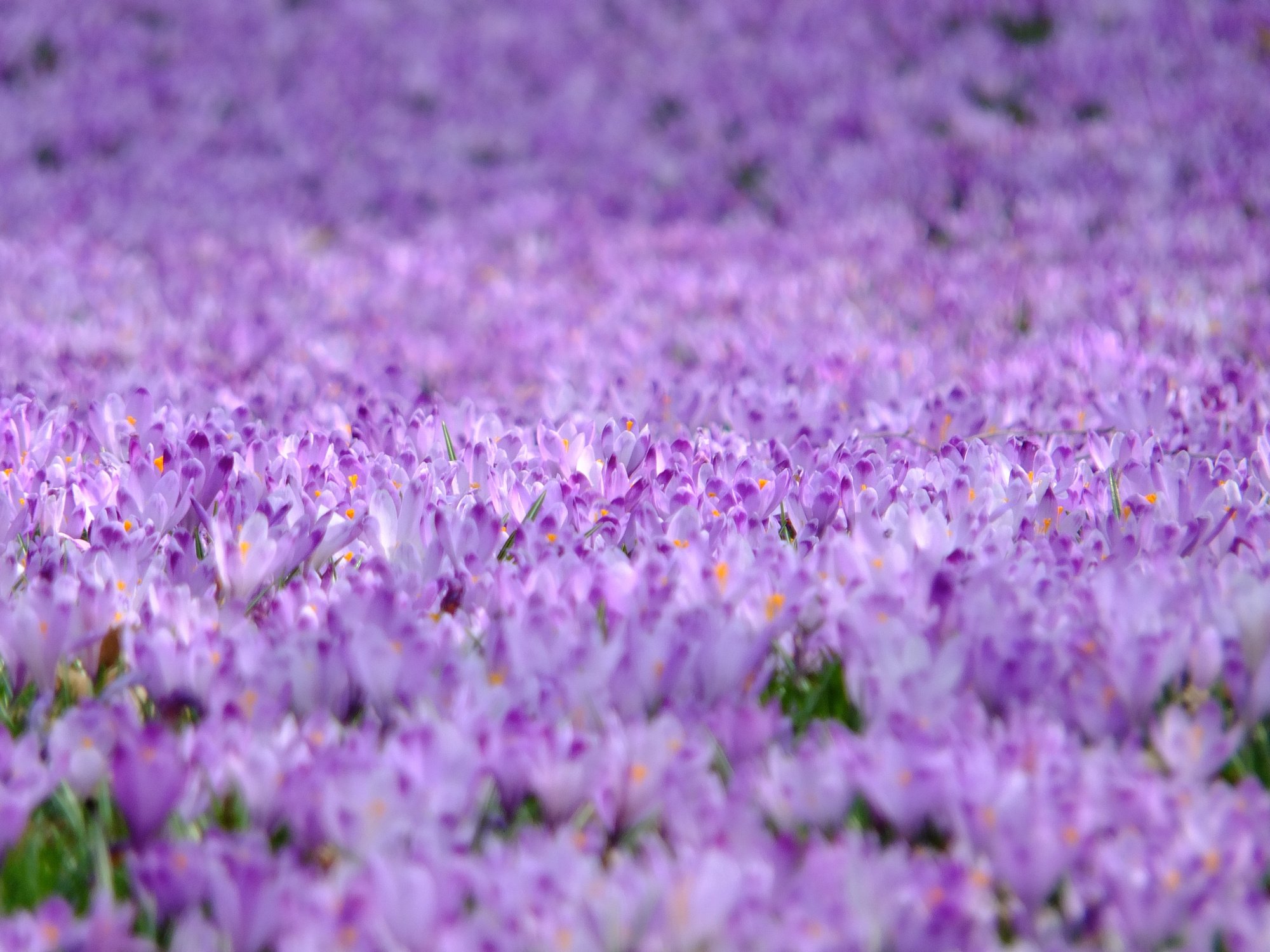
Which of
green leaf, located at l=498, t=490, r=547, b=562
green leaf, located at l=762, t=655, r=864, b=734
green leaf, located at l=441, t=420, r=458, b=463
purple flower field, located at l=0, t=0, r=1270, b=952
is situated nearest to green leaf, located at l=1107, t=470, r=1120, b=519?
purple flower field, located at l=0, t=0, r=1270, b=952

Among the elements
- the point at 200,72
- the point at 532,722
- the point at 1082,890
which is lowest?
the point at 1082,890

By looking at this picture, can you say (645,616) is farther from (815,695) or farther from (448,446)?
(448,446)

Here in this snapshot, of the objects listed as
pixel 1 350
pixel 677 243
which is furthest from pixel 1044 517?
pixel 677 243

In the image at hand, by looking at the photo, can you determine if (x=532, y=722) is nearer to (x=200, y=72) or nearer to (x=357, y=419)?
(x=357, y=419)

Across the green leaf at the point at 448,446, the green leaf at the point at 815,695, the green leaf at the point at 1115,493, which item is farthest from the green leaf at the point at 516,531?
the green leaf at the point at 1115,493

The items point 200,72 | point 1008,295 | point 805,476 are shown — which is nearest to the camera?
point 805,476

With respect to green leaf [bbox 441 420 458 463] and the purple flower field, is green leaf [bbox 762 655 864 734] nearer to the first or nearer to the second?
the purple flower field

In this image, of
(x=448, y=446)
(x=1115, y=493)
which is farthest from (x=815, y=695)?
(x=448, y=446)

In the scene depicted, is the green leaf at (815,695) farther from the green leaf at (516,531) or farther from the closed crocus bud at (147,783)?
the closed crocus bud at (147,783)
